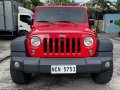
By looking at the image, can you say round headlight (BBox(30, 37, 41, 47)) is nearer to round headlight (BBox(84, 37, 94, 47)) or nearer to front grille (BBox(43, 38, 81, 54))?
front grille (BBox(43, 38, 81, 54))

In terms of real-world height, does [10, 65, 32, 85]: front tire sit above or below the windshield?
below

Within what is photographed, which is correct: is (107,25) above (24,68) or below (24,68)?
below

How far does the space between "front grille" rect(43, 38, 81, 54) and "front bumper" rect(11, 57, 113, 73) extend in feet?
0.64

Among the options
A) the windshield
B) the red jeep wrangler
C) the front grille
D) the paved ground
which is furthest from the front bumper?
the windshield

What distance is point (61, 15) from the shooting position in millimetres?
7180

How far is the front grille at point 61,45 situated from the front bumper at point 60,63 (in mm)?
196

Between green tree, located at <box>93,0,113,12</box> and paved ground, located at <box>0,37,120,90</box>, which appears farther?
green tree, located at <box>93,0,113,12</box>

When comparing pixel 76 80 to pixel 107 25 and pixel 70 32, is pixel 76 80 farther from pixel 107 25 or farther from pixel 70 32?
pixel 107 25

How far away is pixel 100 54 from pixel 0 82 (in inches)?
95.9

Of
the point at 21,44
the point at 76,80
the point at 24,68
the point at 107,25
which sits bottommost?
the point at 107,25

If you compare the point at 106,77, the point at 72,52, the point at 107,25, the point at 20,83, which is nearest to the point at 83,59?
the point at 72,52

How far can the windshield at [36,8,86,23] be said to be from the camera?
7102 millimetres

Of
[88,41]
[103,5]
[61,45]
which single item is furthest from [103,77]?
[103,5]

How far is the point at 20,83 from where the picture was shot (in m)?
6.21
